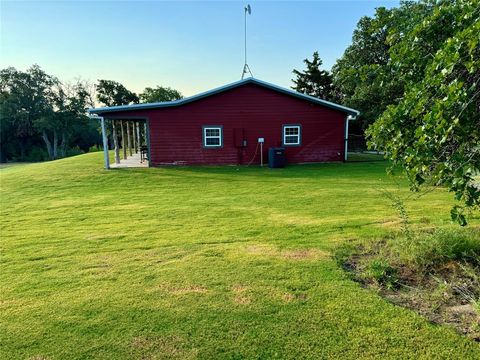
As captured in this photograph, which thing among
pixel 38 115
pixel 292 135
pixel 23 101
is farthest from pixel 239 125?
pixel 23 101

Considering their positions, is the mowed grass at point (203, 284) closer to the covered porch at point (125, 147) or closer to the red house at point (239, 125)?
the covered porch at point (125, 147)

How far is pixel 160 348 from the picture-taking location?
2.39 meters

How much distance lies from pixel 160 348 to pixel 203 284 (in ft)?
3.34

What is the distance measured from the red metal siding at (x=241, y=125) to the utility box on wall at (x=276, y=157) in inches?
42.3

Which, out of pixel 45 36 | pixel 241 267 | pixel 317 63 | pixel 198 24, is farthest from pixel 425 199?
pixel 317 63

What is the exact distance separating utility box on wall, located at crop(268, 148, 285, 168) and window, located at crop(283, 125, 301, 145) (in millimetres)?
1293

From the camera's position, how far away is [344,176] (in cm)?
1133

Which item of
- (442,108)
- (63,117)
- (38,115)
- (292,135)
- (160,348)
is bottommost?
(160,348)

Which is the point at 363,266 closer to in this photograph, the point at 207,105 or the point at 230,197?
the point at 230,197

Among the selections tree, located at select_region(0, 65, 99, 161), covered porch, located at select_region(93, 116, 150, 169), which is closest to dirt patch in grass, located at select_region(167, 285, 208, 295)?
covered porch, located at select_region(93, 116, 150, 169)

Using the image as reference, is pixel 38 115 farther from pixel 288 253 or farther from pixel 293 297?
pixel 293 297

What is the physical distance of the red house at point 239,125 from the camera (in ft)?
47.3

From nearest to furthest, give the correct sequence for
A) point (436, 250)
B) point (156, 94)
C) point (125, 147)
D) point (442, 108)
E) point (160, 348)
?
point (442, 108) < point (160, 348) < point (436, 250) < point (125, 147) < point (156, 94)

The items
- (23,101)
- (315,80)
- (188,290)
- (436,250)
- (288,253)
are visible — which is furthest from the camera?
(23,101)
